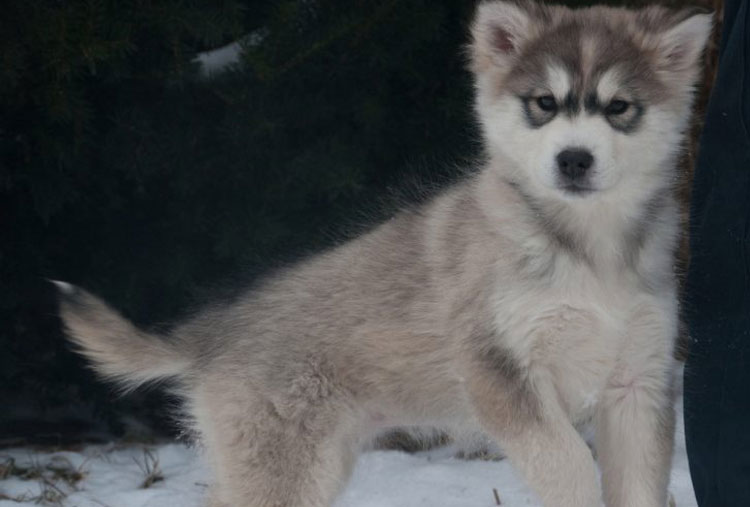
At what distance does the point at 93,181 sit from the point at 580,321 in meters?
2.49

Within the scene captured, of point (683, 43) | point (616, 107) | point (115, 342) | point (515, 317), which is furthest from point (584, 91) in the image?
point (115, 342)

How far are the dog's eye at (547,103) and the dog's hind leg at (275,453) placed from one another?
3.86ft

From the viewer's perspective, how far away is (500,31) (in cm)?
375

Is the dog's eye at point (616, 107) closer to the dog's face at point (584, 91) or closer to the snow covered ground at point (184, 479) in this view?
the dog's face at point (584, 91)

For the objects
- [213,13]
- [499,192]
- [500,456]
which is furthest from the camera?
[500,456]

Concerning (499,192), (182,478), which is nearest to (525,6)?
(499,192)

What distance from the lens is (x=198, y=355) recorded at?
13.0 feet

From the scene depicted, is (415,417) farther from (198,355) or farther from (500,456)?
(500,456)

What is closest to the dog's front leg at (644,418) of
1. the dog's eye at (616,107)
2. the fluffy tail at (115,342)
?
Result: the dog's eye at (616,107)

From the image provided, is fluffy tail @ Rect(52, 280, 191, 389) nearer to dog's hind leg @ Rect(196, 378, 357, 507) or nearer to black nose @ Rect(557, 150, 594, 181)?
dog's hind leg @ Rect(196, 378, 357, 507)

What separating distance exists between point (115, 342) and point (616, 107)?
185 cm

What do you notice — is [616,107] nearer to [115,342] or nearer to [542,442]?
[542,442]

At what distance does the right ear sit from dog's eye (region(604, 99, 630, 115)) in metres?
0.42

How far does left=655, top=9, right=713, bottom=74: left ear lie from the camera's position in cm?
356
